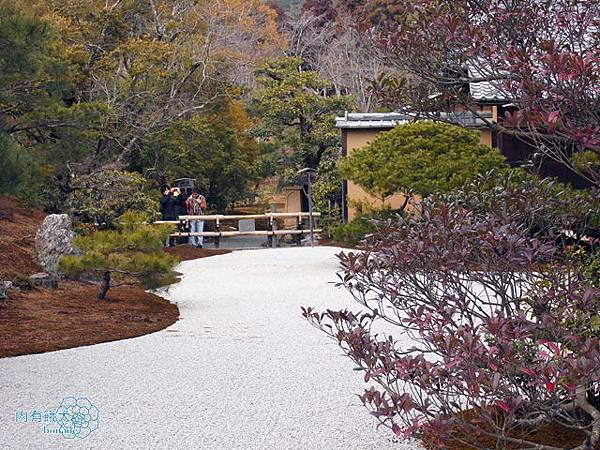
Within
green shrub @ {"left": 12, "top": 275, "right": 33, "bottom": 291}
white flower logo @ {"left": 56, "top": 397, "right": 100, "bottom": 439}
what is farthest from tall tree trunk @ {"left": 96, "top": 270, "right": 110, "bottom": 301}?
white flower logo @ {"left": 56, "top": 397, "right": 100, "bottom": 439}

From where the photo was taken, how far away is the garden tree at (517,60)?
10.3 feet

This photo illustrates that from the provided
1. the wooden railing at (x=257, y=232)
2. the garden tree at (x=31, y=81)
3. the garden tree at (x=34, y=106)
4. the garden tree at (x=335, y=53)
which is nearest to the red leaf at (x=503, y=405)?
the garden tree at (x=34, y=106)

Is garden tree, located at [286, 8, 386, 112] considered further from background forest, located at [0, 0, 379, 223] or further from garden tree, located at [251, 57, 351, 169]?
garden tree, located at [251, 57, 351, 169]

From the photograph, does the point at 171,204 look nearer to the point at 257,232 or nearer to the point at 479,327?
the point at 257,232

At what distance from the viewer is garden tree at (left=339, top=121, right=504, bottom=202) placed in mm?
13320

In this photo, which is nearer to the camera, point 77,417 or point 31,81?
point 77,417

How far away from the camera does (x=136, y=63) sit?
59.7 ft

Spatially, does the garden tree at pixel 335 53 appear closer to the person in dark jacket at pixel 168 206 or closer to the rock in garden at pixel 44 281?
the person in dark jacket at pixel 168 206

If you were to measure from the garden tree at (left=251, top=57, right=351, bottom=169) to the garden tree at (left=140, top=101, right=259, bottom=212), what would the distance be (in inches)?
38.6

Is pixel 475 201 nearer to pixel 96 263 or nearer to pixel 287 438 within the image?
pixel 287 438

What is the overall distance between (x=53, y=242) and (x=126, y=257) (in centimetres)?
266

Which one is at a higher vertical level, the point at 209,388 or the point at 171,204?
the point at 171,204

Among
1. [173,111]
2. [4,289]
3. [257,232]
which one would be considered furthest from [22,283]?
[257,232]

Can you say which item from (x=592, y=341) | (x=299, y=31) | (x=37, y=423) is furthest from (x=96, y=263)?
(x=299, y=31)
